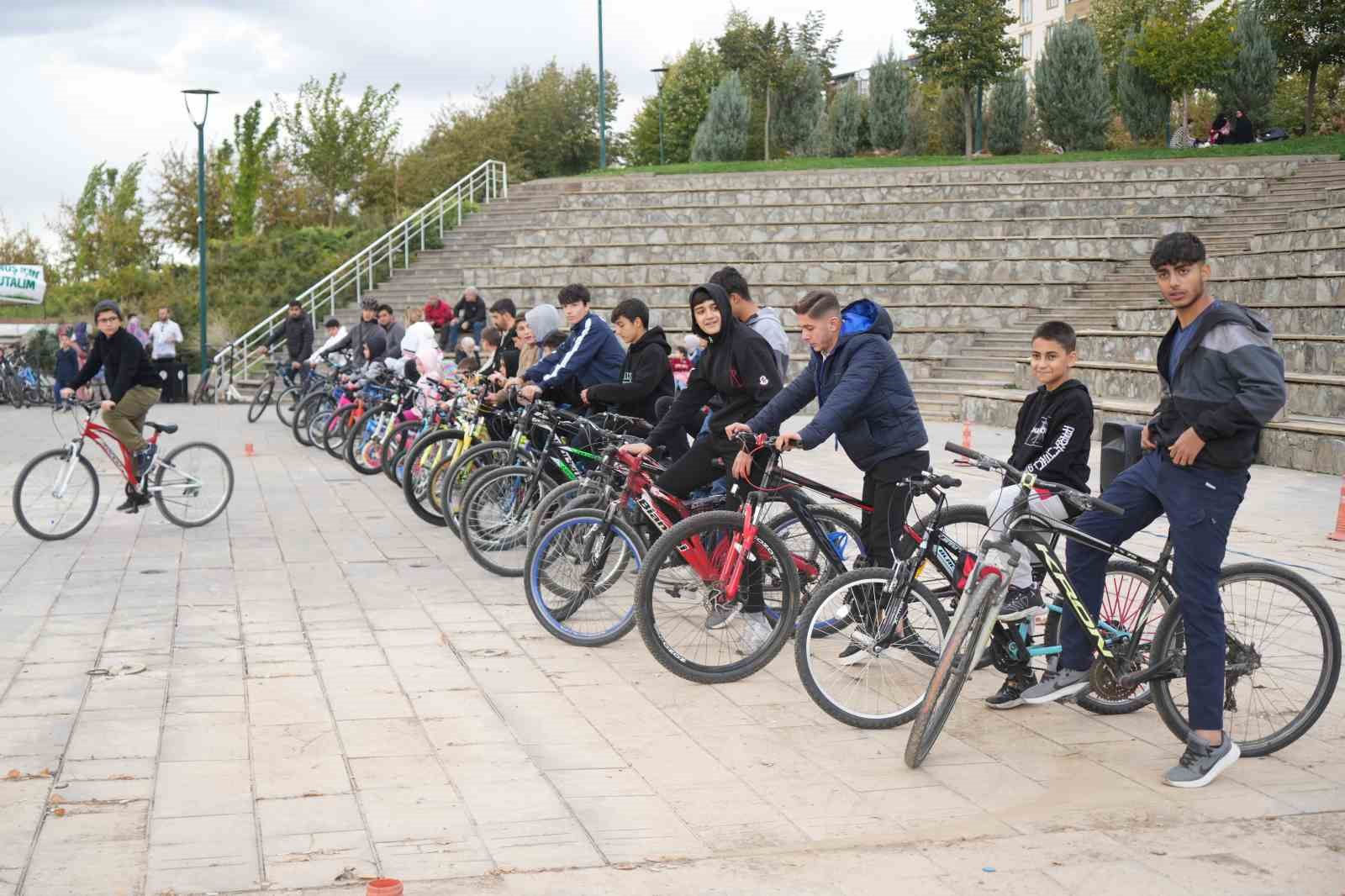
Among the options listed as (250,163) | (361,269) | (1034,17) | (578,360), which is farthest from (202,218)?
(1034,17)

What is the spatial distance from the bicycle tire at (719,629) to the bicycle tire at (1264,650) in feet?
5.50

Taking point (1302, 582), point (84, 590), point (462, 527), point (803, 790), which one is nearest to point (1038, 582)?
point (1302, 582)

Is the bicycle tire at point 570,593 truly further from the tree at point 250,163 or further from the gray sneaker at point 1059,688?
the tree at point 250,163

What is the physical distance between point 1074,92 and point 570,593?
33069mm

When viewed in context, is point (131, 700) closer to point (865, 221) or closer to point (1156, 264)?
point (1156, 264)

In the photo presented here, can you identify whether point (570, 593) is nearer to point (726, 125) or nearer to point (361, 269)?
point (361, 269)

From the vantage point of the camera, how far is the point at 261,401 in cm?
2309

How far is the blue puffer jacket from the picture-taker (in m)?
6.43

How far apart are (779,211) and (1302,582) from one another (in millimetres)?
25863

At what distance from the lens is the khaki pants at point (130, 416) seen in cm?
1095

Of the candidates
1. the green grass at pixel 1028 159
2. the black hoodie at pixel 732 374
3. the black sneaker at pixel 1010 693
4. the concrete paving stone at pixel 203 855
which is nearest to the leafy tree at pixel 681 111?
the green grass at pixel 1028 159

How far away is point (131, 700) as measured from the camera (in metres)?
6.15

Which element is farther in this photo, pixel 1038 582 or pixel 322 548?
pixel 322 548

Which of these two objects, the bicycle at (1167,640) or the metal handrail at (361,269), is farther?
the metal handrail at (361,269)
